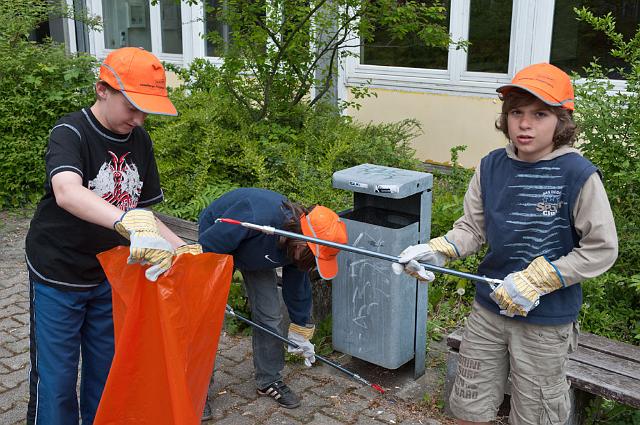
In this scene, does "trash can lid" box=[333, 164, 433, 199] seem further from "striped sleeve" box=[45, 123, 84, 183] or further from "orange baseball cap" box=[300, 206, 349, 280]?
"striped sleeve" box=[45, 123, 84, 183]

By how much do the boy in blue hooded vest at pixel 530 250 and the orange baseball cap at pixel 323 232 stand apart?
536 mm

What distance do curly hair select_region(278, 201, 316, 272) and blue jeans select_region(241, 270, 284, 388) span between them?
0.39 metres

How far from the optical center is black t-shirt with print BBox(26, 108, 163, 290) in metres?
2.64

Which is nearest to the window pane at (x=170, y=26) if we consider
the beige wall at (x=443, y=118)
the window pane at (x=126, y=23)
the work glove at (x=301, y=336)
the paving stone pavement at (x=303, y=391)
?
Result: the window pane at (x=126, y=23)

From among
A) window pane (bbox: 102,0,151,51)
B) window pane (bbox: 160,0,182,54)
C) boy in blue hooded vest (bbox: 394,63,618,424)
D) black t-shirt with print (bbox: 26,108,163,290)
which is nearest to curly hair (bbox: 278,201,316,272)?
boy in blue hooded vest (bbox: 394,63,618,424)

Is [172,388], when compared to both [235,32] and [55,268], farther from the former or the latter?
[235,32]

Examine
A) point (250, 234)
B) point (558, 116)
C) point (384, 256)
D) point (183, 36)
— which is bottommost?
point (250, 234)

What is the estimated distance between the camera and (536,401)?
2648mm

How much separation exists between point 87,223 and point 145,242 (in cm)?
46

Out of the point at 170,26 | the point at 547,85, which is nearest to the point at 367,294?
the point at 547,85

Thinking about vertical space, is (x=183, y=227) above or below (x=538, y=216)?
below

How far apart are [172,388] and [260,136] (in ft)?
14.3

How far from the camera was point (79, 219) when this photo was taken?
2719 millimetres

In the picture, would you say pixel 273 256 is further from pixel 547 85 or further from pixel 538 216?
pixel 547 85
